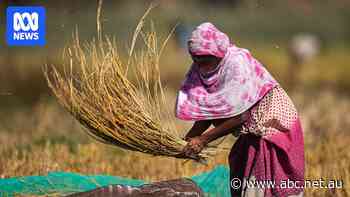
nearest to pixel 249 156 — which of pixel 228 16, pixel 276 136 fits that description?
pixel 276 136

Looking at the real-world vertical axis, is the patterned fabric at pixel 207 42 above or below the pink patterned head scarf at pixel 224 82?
above

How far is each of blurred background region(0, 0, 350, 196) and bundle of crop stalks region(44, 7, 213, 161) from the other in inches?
9.0

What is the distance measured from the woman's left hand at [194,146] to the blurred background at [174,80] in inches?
33.1

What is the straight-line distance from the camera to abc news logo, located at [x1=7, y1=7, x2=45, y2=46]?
18.1 feet

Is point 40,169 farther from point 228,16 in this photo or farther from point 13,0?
point 228,16

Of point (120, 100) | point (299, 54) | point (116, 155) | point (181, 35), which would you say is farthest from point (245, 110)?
point (299, 54)

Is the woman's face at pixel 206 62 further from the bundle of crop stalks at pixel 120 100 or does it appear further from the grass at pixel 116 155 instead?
the grass at pixel 116 155

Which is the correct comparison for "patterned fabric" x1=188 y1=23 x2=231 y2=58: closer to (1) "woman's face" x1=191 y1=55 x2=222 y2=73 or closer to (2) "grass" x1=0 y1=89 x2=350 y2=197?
(1) "woman's face" x1=191 y1=55 x2=222 y2=73

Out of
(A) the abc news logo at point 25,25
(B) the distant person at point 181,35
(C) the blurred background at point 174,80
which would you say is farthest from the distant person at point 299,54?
(A) the abc news logo at point 25,25

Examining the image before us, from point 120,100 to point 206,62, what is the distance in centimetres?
59

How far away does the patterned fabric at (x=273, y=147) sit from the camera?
14.3 feet

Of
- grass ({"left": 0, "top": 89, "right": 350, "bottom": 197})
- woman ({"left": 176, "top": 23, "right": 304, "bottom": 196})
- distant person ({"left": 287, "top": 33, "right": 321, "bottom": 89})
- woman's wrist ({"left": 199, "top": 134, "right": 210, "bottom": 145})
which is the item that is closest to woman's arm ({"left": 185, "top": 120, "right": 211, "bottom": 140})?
woman ({"left": 176, "top": 23, "right": 304, "bottom": 196})

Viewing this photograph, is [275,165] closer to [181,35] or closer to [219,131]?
[219,131]

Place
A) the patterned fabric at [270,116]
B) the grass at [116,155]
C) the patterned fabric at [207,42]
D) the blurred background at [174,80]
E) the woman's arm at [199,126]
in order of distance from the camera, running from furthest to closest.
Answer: the blurred background at [174,80] → the grass at [116,155] → the woman's arm at [199,126] → the patterned fabric at [270,116] → the patterned fabric at [207,42]
